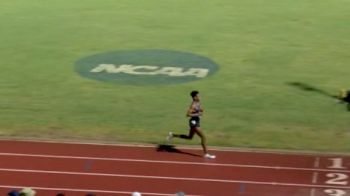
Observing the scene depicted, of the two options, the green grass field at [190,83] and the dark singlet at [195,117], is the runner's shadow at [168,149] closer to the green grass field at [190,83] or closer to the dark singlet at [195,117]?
the green grass field at [190,83]

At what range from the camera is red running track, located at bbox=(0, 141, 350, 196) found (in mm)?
16391

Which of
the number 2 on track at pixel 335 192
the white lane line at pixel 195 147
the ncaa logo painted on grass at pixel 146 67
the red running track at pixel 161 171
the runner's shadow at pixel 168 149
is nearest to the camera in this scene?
the number 2 on track at pixel 335 192

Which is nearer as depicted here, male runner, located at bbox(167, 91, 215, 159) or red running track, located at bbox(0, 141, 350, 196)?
red running track, located at bbox(0, 141, 350, 196)

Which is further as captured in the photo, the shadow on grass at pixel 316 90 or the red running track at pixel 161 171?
the shadow on grass at pixel 316 90

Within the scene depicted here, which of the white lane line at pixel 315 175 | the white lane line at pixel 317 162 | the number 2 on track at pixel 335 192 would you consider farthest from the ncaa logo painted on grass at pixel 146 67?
the number 2 on track at pixel 335 192

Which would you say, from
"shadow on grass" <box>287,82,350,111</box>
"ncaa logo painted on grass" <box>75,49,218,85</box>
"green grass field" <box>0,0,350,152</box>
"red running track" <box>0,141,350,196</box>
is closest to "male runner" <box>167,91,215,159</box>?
"red running track" <box>0,141,350,196</box>

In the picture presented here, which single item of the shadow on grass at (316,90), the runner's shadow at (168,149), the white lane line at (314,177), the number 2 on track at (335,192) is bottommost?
the number 2 on track at (335,192)

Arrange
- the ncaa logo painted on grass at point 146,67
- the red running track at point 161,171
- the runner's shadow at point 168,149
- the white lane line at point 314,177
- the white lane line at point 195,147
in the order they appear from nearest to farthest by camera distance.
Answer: the red running track at point 161,171, the white lane line at point 314,177, the white lane line at point 195,147, the runner's shadow at point 168,149, the ncaa logo painted on grass at point 146,67

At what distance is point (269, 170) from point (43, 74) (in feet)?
29.0

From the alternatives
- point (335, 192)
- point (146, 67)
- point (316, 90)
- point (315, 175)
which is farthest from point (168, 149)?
point (146, 67)

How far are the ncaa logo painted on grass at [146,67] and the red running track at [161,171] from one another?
5.06 metres

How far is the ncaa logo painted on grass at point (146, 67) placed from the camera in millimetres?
23562

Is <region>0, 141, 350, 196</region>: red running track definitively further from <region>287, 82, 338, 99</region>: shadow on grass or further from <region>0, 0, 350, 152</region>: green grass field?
<region>287, 82, 338, 99</region>: shadow on grass

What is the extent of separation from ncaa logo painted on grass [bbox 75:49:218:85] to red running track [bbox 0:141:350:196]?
199 inches
